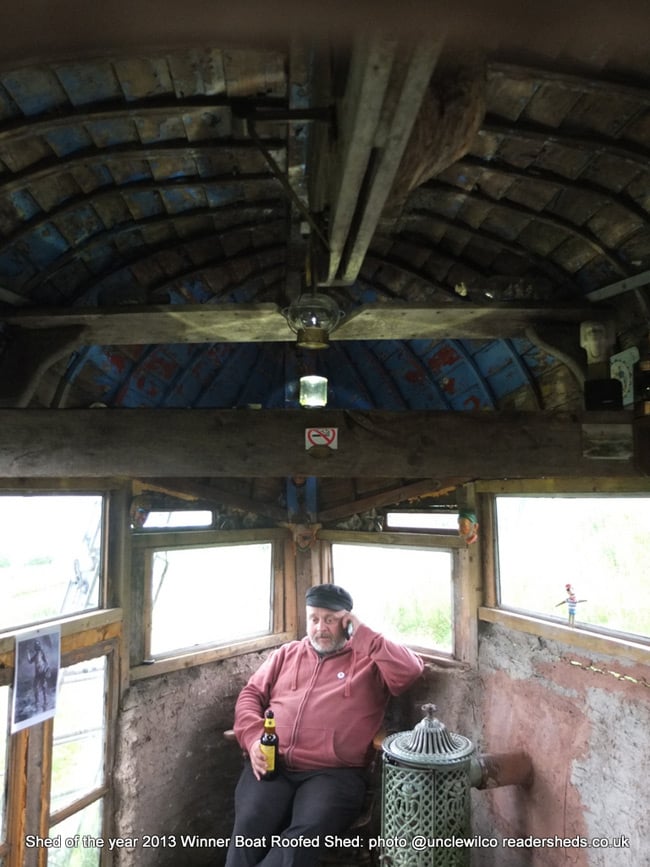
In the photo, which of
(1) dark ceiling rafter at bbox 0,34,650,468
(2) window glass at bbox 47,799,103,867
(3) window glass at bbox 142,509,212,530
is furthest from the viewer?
(3) window glass at bbox 142,509,212,530

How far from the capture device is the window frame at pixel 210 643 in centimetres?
397

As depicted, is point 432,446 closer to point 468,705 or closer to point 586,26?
point 586,26

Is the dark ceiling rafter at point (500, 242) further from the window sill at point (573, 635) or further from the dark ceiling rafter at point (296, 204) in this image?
the window sill at point (573, 635)

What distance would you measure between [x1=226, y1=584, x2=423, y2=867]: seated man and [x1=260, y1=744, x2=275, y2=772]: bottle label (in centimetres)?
3

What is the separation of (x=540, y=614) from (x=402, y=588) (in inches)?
47.4

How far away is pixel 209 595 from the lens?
452 cm

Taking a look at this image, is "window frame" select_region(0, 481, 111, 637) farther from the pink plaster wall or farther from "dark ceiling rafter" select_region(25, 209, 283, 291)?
the pink plaster wall

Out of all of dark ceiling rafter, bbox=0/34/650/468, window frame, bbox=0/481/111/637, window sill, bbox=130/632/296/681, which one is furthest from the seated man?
dark ceiling rafter, bbox=0/34/650/468

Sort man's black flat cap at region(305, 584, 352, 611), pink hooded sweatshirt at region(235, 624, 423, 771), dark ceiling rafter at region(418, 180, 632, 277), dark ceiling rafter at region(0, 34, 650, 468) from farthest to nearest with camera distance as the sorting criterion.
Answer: man's black flat cap at region(305, 584, 352, 611)
pink hooded sweatshirt at region(235, 624, 423, 771)
dark ceiling rafter at region(418, 180, 632, 277)
dark ceiling rafter at region(0, 34, 650, 468)

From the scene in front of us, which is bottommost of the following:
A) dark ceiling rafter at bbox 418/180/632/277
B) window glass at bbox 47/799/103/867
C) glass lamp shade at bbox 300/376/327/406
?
window glass at bbox 47/799/103/867

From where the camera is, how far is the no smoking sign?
2326mm

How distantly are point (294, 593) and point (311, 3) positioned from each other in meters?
4.59

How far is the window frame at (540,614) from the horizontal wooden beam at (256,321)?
3.40ft

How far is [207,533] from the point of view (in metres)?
4.41
